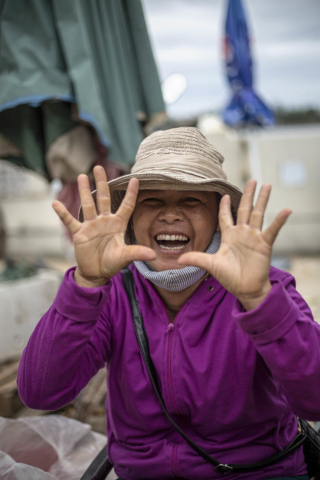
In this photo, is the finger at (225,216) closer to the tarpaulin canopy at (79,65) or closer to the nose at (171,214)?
the nose at (171,214)

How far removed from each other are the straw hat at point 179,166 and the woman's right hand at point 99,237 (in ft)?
0.54

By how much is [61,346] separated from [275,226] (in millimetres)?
775

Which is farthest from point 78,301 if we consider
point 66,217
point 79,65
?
point 79,65

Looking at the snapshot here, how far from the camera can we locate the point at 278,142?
6.95m

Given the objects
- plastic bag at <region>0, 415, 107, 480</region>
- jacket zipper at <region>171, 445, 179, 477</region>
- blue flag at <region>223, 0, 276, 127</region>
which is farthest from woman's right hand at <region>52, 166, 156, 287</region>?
blue flag at <region>223, 0, 276, 127</region>

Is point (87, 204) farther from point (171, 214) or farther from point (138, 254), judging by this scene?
point (171, 214)

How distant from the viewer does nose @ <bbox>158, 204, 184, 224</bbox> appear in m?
1.50

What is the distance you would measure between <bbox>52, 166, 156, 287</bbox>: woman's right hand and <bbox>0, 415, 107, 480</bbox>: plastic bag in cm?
103

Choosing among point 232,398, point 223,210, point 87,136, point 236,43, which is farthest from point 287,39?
point 232,398

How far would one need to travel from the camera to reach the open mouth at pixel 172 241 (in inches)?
59.1

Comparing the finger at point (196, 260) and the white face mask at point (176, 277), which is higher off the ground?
the finger at point (196, 260)

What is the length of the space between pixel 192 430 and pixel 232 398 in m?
0.21

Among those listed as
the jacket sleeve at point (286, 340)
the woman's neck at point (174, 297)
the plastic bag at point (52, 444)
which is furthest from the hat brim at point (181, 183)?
the plastic bag at point (52, 444)

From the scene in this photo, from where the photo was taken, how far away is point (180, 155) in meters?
1.52
